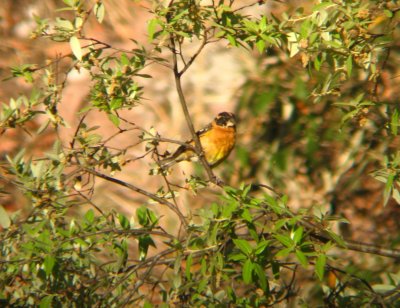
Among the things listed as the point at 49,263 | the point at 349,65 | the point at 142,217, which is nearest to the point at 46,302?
the point at 49,263

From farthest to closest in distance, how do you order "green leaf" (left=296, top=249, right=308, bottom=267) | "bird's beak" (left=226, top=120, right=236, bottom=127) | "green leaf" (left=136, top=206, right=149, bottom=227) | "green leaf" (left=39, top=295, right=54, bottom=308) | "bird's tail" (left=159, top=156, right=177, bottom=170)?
"bird's beak" (left=226, top=120, right=236, bottom=127) < "bird's tail" (left=159, top=156, right=177, bottom=170) < "green leaf" (left=136, top=206, right=149, bottom=227) < "green leaf" (left=39, top=295, right=54, bottom=308) < "green leaf" (left=296, top=249, right=308, bottom=267)

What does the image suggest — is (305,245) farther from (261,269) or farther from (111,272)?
(111,272)

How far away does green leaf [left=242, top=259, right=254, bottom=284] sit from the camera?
9.44 feet

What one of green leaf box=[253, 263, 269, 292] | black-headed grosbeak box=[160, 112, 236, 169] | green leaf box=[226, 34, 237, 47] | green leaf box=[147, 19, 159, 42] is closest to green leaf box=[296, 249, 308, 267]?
green leaf box=[253, 263, 269, 292]

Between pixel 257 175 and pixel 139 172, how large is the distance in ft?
6.55

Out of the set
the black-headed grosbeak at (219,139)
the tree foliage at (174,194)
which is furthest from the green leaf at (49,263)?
the black-headed grosbeak at (219,139)

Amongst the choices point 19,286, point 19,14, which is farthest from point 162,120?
point 19,286

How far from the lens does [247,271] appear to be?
2.89 meters

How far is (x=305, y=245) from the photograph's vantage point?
3006 mm

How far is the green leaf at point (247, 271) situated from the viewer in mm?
2877

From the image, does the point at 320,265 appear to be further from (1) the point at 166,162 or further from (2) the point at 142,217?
(1) the point at 166,162

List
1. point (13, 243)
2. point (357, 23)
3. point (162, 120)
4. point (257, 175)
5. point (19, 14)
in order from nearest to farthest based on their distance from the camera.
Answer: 1. point (357, 23)
2. point (13, 243)
3. point (257, 175)
4. point (162, 120)
5. point (19, 14)

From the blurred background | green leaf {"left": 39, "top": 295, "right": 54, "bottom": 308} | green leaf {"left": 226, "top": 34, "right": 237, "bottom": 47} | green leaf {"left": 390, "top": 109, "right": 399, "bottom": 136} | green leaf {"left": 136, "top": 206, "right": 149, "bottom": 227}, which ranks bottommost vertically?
the blurred background

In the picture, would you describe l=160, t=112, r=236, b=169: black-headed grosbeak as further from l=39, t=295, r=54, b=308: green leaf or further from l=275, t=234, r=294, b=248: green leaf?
l=275, t=234, r=294, b=248: green leaf
